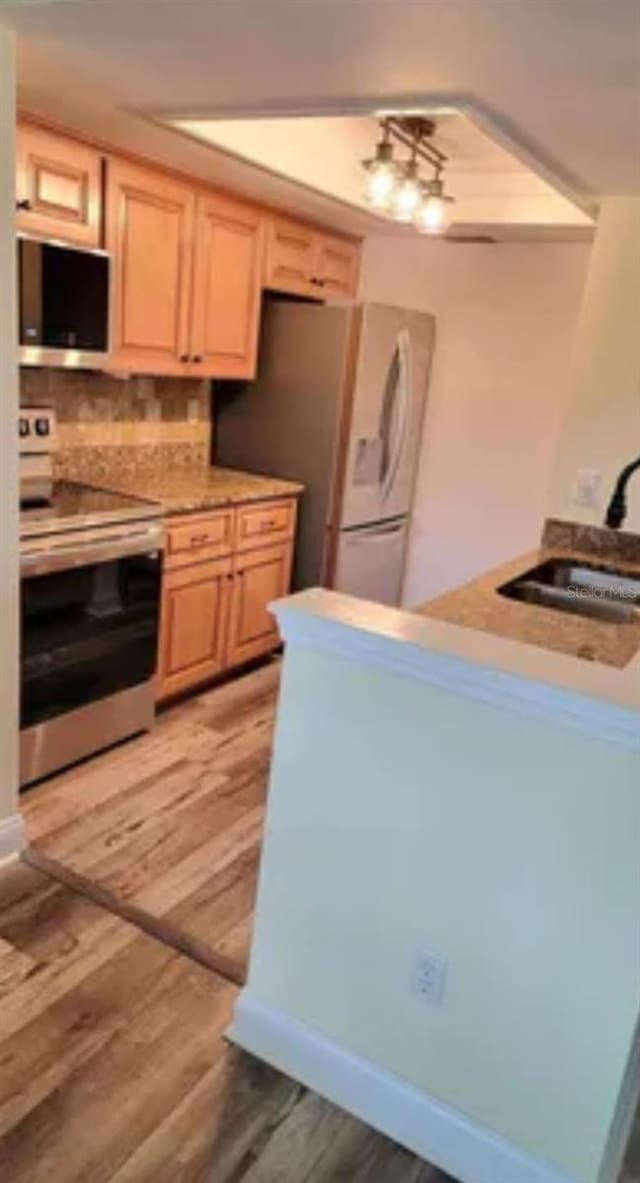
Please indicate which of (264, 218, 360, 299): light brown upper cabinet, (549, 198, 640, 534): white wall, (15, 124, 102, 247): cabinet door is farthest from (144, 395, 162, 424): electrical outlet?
(549, 198, 640, 534): white wall

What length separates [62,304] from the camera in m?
2.75

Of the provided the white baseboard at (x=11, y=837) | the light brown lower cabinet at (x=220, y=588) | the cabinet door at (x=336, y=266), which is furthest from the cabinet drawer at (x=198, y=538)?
the cabinet door at (x=336, y=266)

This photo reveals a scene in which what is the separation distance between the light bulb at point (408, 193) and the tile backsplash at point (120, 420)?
137 cm

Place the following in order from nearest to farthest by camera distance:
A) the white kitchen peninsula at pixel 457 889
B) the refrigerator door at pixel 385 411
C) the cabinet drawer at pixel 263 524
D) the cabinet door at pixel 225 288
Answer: the white kitchen peninsula at pixel 457 889, the cabinet door at pixel 225 288, the cabinet drawer at pixel 263 524, the refrigerator door at pixel 385 411

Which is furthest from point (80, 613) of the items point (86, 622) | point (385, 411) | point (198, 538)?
point (385, 411)

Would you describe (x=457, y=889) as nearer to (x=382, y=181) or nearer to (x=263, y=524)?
(x=382, y=181)

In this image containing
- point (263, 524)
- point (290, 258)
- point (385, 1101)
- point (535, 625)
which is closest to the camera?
point (385, 1101)

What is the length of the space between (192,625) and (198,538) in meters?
0.37

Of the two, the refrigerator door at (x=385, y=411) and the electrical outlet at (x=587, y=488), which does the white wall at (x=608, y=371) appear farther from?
the refrigerator door at (x=385, y=411)

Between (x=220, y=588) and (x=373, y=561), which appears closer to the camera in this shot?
(x=220, y=588)

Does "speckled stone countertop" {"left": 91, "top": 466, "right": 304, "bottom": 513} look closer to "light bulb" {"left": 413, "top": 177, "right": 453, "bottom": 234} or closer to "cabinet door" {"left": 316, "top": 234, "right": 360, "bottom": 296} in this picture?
"cabinet door" {"left": 316, "top": 234, "right": 360, "bottom": 296}

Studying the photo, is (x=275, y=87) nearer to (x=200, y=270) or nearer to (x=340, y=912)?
(x=200, y=270)

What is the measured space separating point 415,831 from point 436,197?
2.28 m

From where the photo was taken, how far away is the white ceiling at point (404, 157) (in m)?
2.90
